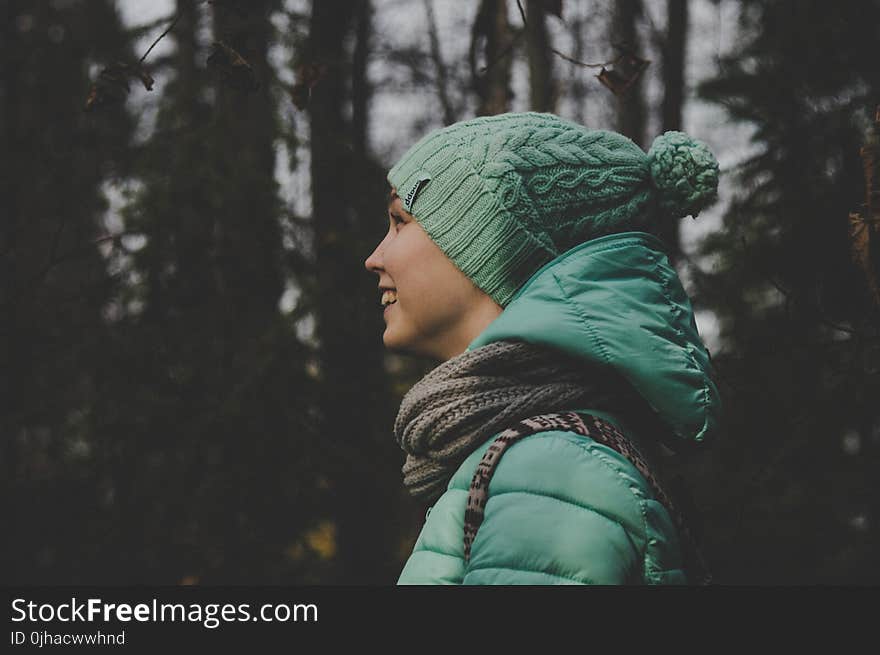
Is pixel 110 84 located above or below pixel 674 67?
below

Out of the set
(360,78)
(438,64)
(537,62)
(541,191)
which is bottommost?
(541,191)

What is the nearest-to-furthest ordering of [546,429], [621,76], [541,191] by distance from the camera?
[546,429] < [541,191] < [621,76]

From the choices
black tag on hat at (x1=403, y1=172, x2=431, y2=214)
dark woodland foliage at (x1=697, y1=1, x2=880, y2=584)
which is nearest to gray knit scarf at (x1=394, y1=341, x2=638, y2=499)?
black tag on hat at (x1=403, y1=172, x2=431, y2=214)

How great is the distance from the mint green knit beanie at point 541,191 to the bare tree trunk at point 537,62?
2031mm

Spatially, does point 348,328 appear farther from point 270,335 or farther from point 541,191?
point 541,191

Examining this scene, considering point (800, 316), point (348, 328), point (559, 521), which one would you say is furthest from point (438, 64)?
point (559, 521)

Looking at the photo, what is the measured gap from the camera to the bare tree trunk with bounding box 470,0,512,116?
444 centimetres

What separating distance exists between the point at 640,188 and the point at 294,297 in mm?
3344

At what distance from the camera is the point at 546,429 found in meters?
1.89

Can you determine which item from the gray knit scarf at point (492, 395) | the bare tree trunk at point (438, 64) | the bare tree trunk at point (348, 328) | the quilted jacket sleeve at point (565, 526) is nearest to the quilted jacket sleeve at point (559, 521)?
the quilted jacket sleeve at point (565, 526)

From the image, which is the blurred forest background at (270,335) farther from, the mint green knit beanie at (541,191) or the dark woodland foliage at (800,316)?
the mint green knit beanie at (541,191)

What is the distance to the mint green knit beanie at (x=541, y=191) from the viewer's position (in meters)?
2.29

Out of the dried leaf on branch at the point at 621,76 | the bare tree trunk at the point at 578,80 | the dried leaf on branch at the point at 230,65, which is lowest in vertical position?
the dried leaf on branch at the point at 621,76

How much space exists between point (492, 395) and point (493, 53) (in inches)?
131
